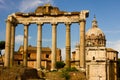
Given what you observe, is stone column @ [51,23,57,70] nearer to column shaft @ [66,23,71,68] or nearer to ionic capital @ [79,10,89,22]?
column shaft @ [66,23,71,68]

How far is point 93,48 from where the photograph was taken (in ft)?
208

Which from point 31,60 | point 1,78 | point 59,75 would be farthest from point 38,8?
point 31,60

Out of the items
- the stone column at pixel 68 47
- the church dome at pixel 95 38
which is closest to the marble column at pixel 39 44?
the stone column at pixel 68 47

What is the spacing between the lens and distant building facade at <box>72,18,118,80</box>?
6025 cm

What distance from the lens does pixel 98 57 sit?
63.0m

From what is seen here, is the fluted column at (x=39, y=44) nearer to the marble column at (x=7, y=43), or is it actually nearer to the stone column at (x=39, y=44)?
the stone column at (x=39, y=44)

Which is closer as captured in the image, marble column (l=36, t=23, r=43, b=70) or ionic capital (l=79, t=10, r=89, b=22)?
ionic capital (l=79, t=10, r=89, b=22)

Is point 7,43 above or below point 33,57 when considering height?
above

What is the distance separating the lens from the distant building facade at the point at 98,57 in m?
60.2

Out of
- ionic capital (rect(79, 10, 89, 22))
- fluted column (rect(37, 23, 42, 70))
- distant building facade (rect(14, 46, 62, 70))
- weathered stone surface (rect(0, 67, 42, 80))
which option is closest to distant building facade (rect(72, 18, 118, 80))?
distant building facade (rect(14, 46, 62, 70))

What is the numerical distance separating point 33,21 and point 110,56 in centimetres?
3715

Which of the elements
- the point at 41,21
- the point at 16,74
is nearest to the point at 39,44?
the point at 41,21

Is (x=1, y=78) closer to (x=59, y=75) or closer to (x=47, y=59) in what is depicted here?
(x=59, y=75)

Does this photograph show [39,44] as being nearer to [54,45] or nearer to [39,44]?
[39,44]
